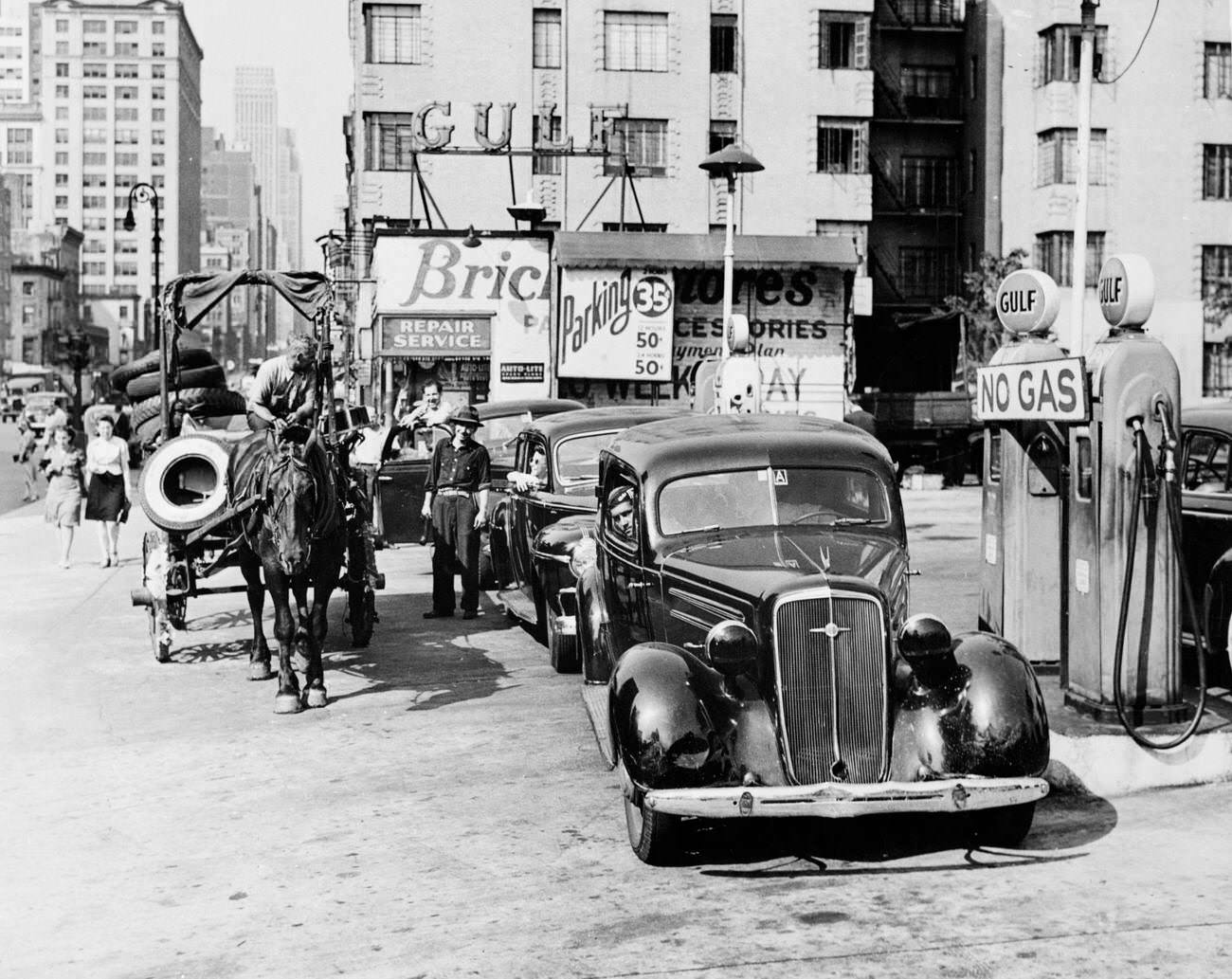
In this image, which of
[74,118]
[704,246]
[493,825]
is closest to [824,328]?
[704,246]

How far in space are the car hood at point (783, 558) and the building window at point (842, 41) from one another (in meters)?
43.3

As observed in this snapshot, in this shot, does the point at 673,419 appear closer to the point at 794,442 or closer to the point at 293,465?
the point at 794,442

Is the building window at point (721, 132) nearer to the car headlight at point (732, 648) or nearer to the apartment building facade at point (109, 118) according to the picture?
the car headlight at point (732, 648)

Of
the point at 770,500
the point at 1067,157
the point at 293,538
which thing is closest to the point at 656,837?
the point at 770,500

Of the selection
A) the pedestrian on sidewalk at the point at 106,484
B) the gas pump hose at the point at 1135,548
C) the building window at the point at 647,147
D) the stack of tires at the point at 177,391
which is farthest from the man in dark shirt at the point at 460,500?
the building window at the point at 647,147

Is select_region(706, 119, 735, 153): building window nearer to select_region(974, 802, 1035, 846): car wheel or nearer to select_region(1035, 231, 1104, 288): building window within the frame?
select_region(1035, 231, 1104, 288): building window

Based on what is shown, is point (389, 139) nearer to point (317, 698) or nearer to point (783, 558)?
point (317, 698)

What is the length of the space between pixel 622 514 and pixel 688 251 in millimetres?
24734

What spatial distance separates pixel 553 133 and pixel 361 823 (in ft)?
138

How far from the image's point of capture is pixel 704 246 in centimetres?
3322

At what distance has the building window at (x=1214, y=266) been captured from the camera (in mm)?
50719

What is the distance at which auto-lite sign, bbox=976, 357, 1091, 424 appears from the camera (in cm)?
855

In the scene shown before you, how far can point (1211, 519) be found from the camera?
10.5 meters

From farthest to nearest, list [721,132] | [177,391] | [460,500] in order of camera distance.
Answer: [721,132] → [177,391] → [460,500]
